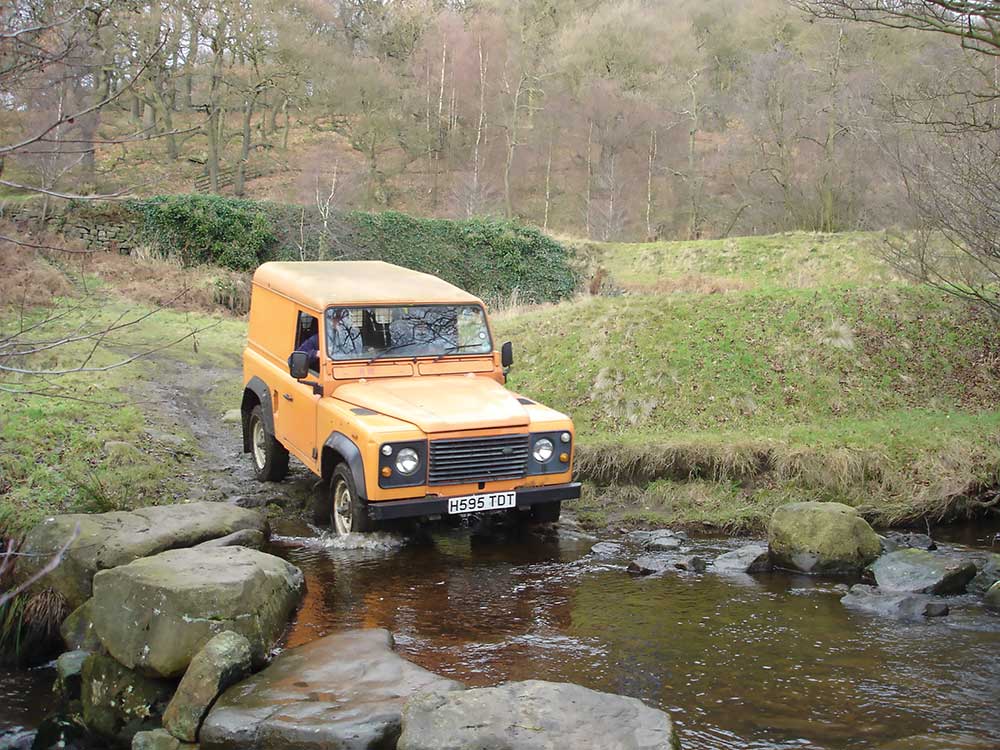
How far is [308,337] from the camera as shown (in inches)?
368

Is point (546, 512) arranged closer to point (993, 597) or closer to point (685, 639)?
point (685, 639)

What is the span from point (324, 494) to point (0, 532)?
3.06 metres

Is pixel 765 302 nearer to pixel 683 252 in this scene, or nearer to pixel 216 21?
pixel 683 252

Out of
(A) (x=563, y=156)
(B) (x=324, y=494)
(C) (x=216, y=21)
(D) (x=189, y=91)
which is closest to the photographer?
(B) (x=324, y=494)

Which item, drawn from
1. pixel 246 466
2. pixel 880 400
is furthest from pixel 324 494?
pixel 880 400

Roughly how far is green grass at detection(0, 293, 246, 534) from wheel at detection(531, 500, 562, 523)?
135 inches

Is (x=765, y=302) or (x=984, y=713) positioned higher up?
(x=765, y=302)

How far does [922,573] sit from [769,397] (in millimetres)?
4881

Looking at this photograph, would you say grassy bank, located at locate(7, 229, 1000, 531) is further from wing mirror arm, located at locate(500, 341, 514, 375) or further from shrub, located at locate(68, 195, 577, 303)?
shrub, located at locate(68, 195, 577, 303)

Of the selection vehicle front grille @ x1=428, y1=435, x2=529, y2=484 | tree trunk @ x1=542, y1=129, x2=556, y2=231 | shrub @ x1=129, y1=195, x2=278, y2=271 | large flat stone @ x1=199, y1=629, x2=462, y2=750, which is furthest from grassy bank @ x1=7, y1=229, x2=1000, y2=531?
tree trunk @ x1=542, y1=129, x2=556, y2=231

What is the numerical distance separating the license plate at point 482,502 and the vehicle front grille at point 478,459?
0.15m

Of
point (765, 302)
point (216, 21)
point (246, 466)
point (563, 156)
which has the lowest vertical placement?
point (246, 466)

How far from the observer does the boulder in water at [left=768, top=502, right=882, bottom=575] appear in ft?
27.1

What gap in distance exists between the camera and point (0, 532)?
7.95 m
